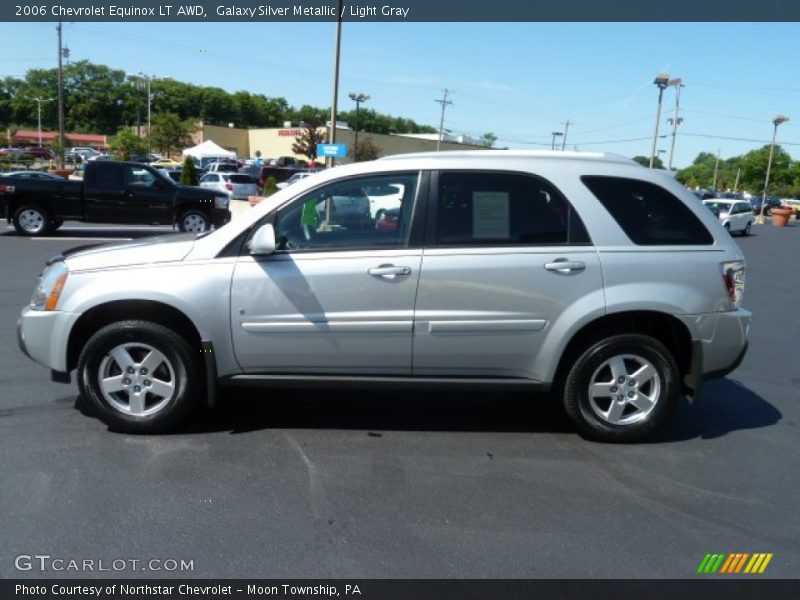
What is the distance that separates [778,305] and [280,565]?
1025 centimetres

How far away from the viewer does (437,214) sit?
4.55 m

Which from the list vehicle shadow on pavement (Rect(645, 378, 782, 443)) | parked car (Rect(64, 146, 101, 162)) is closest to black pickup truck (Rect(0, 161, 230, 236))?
vehicle shadow on pavement (Rect(645, 378, 782, 443))

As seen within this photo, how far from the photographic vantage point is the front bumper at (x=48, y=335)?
451 cm

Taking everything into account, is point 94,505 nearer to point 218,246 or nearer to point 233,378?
point 233,378

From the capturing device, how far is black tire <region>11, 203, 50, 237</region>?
16625mm

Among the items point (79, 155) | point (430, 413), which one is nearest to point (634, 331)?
point (430, 413)

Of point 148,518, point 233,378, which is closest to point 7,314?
point 233,378

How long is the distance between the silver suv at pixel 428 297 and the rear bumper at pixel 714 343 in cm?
1

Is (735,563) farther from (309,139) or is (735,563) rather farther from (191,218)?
(309,139)

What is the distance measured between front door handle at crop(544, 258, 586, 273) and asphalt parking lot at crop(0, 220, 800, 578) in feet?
3.99

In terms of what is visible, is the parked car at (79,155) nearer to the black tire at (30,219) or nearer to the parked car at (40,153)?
the parked car at (40,153)

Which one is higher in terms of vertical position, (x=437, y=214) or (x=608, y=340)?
(x=437, y=214)

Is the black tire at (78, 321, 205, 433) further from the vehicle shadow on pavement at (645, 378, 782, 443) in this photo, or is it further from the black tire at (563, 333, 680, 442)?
the vehicle shadow on pavement at (645, 378, 782, 443)
